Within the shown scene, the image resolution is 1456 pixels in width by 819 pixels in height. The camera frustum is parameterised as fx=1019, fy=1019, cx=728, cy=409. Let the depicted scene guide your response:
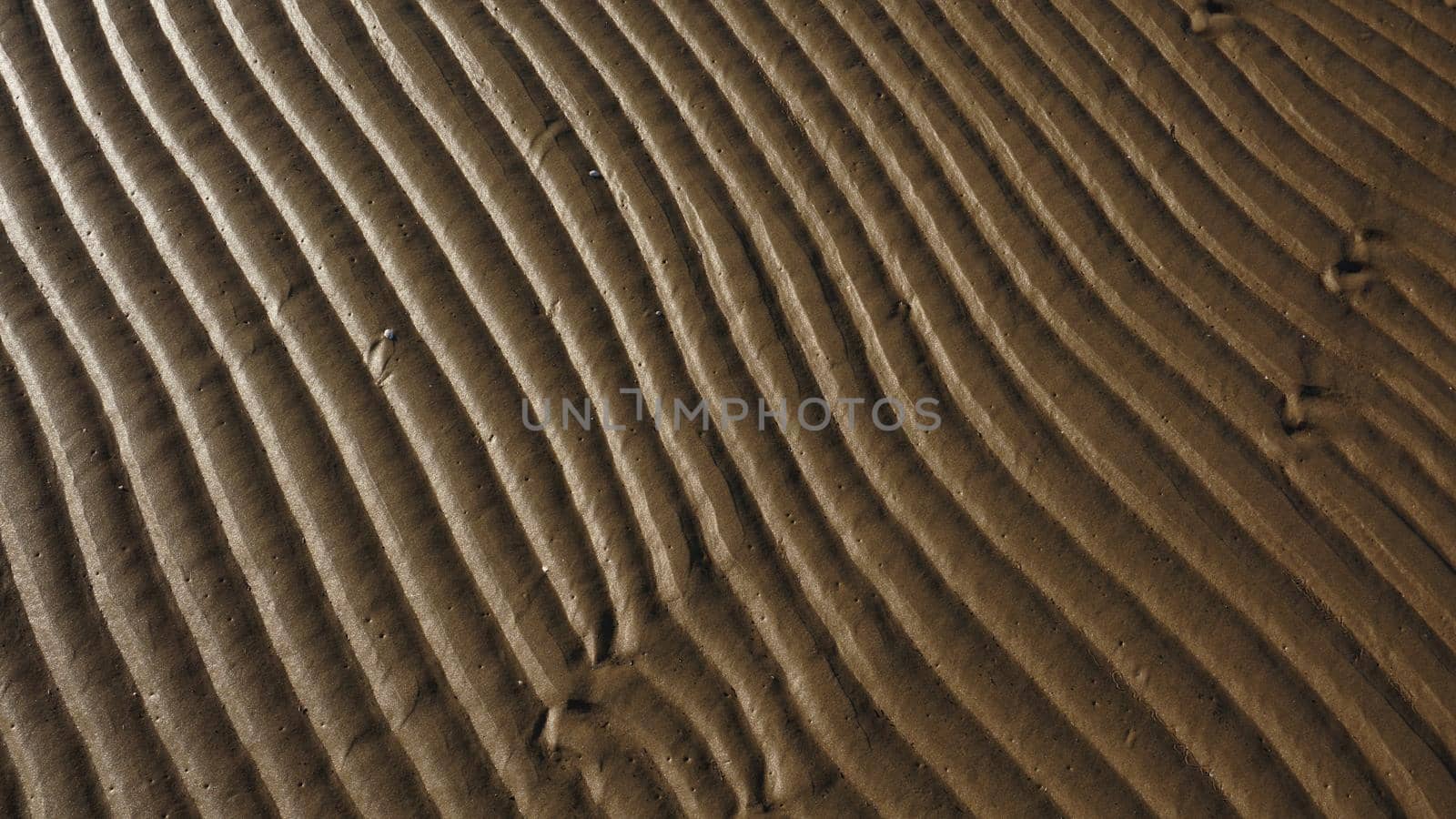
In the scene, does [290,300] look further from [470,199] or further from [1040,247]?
[1040,247]

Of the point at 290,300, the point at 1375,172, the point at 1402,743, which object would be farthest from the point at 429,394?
the point at 1375,172

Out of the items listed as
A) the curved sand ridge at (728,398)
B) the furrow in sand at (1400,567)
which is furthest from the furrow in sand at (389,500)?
the furrow in sand at (1400,567)

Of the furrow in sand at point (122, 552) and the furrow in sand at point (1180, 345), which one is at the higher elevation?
the furrow in sand at point (1180, 345)

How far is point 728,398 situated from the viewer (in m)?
2.04

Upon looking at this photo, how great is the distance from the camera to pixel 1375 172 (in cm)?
229

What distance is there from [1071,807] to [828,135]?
148 centimetres

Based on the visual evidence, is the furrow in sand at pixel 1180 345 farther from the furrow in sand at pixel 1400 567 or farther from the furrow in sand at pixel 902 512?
the furrow in sand at pixel 902 512

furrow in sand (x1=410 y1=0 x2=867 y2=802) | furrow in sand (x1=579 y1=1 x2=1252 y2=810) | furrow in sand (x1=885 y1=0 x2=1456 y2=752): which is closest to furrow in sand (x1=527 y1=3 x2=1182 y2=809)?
furrow in sand (x1=579 y1=1 x2=1252 y2=810)

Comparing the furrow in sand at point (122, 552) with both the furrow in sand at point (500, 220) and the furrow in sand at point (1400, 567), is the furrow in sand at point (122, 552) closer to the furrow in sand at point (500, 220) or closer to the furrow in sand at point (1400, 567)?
the furrow in sand at point (500, 220)

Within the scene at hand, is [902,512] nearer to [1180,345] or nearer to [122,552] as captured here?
[1180,345]

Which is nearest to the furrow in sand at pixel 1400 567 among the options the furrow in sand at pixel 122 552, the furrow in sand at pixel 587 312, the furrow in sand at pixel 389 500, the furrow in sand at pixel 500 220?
the furrow in sand at pixel 587 312

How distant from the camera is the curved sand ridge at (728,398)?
179 centimetres

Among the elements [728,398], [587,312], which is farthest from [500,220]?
[728,398]

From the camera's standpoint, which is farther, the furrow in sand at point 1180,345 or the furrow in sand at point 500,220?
the furrow in sand at point 1180,345
